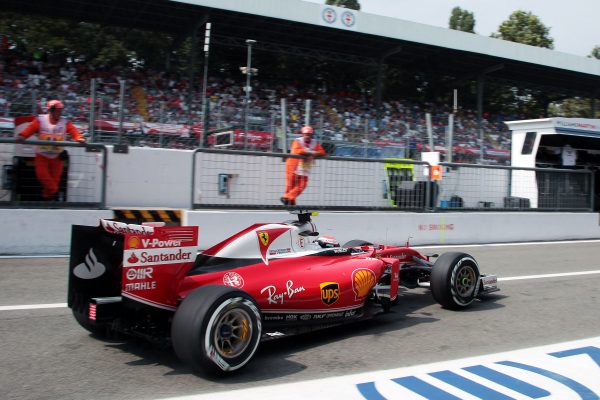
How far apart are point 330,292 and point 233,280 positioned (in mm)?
886

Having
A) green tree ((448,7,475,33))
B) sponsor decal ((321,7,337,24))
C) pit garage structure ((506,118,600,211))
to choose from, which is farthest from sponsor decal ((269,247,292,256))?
green tree ((448,7,475,33))

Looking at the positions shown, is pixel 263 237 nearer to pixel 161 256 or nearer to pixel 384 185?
pixel 161 256

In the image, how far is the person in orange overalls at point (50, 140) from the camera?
806 cm

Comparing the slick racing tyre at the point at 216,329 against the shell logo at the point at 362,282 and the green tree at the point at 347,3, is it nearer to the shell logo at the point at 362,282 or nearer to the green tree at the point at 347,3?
the shell logo at the point at 362,282

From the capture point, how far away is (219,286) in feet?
12.8

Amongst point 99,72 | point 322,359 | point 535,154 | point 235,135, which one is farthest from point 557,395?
point 99,72

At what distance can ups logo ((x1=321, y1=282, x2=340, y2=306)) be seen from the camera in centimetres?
472

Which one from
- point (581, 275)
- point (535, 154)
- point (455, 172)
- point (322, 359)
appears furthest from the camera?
point (535, 154)

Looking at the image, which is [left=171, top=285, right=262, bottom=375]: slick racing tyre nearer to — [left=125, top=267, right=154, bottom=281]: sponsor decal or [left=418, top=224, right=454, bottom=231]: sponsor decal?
[left=125, top=267, right=154, bottom=281]: sponsor decal

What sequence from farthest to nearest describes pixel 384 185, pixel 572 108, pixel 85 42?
pixel 572 108 < pixel 85 42 < pixel 384 185

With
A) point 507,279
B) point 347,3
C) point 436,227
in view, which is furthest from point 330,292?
point 347,3

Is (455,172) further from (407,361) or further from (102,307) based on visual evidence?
(102,307)

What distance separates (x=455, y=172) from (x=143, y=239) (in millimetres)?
8490

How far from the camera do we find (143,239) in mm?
3969
